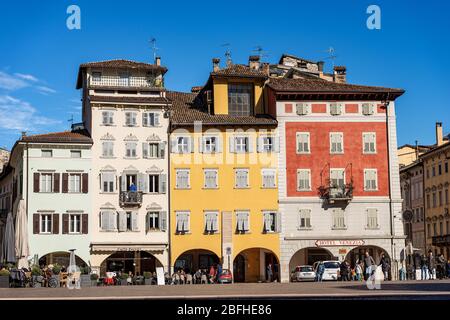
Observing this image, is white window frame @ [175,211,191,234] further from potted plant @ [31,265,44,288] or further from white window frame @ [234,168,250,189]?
potted plant @ [31,265,44,288]

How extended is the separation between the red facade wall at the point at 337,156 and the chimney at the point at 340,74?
42.8ft

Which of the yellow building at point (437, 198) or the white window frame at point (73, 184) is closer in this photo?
the white window frame at point (73, 184)

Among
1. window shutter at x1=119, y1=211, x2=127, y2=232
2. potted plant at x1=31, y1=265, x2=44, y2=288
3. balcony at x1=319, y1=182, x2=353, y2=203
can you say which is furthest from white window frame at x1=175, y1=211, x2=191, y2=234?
potted plant at x1=31, y1=265, x2=44, y2=288

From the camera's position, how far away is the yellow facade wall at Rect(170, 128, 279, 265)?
56.1 metres

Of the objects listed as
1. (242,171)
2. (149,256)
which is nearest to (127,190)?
(149,256)

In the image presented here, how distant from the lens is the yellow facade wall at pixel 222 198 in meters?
56.1

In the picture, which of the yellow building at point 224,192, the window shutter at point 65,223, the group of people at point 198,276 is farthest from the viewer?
the yellow building at point 224,192

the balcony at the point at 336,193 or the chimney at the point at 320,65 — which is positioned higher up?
the chimney at the point at 320,65

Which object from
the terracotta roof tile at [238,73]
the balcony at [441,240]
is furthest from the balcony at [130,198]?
the balcony at [441,240]

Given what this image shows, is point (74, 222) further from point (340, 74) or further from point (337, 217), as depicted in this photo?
point (340, 74)

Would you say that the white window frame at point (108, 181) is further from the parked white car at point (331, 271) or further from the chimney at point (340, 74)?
the chimney at point (340, 74)

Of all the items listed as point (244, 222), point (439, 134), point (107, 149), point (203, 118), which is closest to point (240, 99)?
point (203, 118)

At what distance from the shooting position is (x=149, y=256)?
56.2 m
